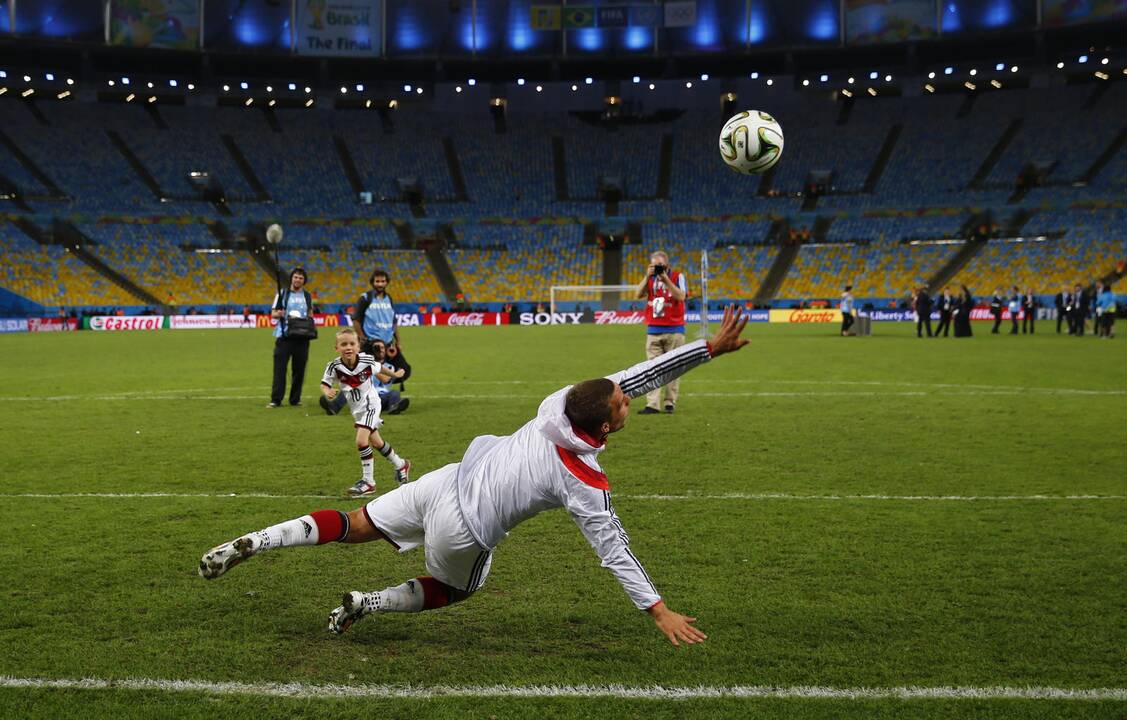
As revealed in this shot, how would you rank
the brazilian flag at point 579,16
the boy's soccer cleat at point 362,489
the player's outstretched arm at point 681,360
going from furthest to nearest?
the brazilian flag at point 579,16 → the boy's soccer cleat at point 362,489 → the player's outstretched arm at point 681,360

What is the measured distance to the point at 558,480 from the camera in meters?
4.32

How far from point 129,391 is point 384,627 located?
46.5ft

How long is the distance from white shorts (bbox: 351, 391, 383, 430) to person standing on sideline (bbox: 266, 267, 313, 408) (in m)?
6.10

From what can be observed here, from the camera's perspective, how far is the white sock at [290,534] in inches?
190

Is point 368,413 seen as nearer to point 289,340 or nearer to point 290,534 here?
point 290,534

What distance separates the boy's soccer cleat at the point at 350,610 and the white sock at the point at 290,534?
355 mm

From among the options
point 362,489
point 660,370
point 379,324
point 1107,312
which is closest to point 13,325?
point 379,324

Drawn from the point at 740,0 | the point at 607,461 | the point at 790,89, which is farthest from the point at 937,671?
the point at 790,89

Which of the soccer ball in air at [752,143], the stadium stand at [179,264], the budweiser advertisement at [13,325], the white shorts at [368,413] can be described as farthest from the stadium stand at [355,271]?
the white shorts at [368,413]

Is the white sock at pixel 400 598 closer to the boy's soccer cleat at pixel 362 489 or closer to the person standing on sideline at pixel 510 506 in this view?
the person standing on sideline at pixel 510 506

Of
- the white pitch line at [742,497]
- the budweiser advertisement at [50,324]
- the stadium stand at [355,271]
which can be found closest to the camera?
the white pitch line at [742,497]

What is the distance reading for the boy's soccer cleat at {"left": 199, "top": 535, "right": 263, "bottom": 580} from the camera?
15.3 feet

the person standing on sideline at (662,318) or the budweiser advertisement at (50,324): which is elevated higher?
the person standing on sideline at (662,318)

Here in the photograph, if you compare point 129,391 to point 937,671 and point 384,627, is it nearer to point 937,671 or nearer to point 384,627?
point 384,627
